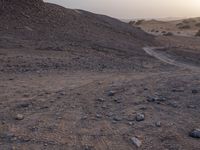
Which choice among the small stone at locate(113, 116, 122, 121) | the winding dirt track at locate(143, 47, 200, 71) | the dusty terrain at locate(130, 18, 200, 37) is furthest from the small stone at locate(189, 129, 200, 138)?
the dusty terrain at locate(130, 18, 200, 37)

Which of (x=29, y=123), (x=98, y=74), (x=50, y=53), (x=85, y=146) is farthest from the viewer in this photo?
(x=50, y=53)

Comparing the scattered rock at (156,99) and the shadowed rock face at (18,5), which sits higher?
the shadowed rock face at (18,5)

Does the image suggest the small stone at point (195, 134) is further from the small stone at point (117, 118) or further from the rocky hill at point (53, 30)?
the rocky hill at point (53, 30)

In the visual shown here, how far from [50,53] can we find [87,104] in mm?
7151

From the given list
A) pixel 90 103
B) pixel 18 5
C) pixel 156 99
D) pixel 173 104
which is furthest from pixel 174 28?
pixel 90 103

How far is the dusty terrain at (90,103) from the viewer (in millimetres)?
6020

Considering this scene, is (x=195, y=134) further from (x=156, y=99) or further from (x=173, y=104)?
(x=156, y=99)

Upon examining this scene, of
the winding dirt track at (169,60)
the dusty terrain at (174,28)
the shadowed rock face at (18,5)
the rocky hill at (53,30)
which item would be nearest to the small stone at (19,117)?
the winding dirt track at (169,60)

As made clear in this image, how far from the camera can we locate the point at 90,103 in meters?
7.67

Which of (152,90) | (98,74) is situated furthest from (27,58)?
(152,90)

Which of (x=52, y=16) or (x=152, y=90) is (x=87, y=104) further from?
(x=52, y=16)

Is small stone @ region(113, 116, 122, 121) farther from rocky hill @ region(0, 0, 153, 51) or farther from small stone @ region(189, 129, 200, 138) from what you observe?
rocky hill @ region(0, 0, 153, 51)

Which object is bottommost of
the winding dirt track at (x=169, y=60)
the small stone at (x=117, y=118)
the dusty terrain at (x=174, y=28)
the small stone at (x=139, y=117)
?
the dusty terrain at (x=174, y=28)

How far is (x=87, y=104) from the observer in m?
7.61
